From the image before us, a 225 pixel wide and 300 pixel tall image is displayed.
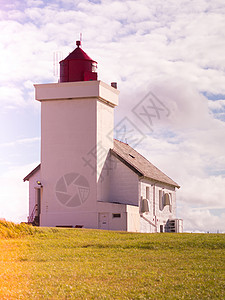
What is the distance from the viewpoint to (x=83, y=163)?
1545 inches

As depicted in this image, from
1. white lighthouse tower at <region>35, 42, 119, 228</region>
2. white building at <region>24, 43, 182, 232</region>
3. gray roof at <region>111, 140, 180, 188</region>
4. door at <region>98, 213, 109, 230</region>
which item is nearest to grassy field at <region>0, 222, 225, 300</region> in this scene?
door at <region>98, 213, 109, 230</region>

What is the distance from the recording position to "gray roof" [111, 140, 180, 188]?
4148 centimetres

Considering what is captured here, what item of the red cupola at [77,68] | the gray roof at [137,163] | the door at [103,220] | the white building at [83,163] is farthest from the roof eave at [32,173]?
the door at [103,220]

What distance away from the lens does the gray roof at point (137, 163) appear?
41.5m

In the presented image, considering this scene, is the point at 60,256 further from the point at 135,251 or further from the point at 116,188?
the point at 116,188

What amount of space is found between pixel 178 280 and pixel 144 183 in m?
28.7

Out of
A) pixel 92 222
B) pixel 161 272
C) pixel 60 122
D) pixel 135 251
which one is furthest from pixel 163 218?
pixel 161 272

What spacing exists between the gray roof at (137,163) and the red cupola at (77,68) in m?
6.53

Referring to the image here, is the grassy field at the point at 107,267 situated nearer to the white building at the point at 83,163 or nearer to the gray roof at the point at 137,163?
the white building at the point at 83,163

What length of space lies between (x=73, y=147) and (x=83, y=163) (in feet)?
4.97

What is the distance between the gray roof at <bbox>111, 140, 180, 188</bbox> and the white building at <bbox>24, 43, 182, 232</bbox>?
0.19 meters

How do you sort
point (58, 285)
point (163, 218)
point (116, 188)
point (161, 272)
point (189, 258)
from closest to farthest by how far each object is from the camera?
point (58, 285) < point (161, 272) < point (189, 258) < point (116, 188) < point (163, 218)

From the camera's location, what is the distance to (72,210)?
128 ft

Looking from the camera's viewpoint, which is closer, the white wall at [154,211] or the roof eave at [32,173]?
the white wall at [154,211]
